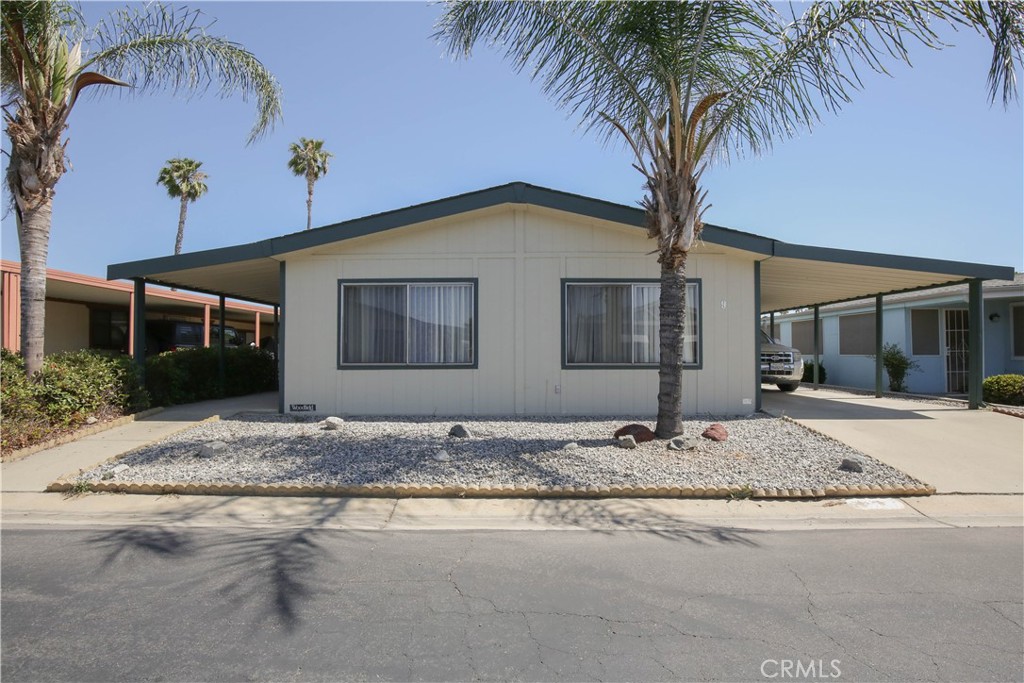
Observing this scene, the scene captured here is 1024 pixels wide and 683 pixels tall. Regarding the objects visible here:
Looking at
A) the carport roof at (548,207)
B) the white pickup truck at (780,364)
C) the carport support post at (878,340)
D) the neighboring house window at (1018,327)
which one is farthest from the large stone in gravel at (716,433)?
the neighboring house window at (1018,327)

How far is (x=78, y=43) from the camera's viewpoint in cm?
903

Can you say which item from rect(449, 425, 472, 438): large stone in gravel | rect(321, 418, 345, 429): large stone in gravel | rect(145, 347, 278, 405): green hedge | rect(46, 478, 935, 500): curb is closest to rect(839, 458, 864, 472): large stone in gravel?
rect(46, 478, 935, 500): curb

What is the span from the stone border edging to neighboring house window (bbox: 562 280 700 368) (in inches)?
288

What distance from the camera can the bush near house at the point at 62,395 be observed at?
745 centimetres

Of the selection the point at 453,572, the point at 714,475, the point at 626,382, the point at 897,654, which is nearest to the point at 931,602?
the point at 897,654

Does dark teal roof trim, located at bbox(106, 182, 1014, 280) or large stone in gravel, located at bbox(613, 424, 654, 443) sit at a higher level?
dark teal roof trim, located at bbox(106, 182, 1014, 280)

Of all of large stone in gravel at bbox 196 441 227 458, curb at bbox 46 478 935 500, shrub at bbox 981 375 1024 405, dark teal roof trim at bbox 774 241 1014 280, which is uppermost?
dark teal roof trim at bbox 774 241 1014 280

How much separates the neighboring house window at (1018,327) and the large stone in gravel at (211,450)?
60.8 ft

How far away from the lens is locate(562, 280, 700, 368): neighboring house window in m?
10.3

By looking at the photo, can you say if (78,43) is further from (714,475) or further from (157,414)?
(714,475)

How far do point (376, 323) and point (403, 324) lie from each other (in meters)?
0.48

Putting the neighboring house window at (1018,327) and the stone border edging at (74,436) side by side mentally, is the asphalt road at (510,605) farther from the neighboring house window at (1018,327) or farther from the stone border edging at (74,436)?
the neighboring house window at (1018,327)

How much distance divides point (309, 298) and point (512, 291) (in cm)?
359

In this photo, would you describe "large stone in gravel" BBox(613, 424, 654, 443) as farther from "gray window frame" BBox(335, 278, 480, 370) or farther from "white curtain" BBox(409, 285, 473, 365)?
"white curtain" BBox(409, 285, 473, 365)
